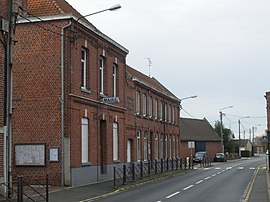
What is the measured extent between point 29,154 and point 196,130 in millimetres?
59319

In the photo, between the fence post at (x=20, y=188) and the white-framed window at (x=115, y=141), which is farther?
the white-framed window at (x=115, y=141)

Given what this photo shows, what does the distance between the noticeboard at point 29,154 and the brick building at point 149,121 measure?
12.2m

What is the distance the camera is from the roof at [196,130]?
3083 inches

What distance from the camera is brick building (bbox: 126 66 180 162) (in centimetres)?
3781

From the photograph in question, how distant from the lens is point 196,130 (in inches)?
3243

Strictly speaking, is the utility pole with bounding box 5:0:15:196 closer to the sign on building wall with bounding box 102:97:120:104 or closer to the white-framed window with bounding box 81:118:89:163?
the white-framed window with bounding box 81:118:89:163

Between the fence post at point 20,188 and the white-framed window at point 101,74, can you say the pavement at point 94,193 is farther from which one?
the white-framed window at point 101,74

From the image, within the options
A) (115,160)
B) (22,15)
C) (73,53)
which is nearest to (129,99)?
(115,160)

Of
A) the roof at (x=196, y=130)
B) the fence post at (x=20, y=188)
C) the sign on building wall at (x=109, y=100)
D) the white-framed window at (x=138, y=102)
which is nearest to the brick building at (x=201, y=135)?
the roof at (x=196, y=130)

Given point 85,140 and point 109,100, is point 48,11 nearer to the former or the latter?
point 109,100

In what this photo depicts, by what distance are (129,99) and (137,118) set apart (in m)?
2.87

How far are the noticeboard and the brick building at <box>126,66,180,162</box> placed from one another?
12.2 metres

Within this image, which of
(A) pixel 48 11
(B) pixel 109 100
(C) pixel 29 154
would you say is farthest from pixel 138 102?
(C) pixel 29 154

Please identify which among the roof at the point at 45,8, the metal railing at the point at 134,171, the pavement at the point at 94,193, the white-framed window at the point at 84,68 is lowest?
the pavement at the point at 94,193
